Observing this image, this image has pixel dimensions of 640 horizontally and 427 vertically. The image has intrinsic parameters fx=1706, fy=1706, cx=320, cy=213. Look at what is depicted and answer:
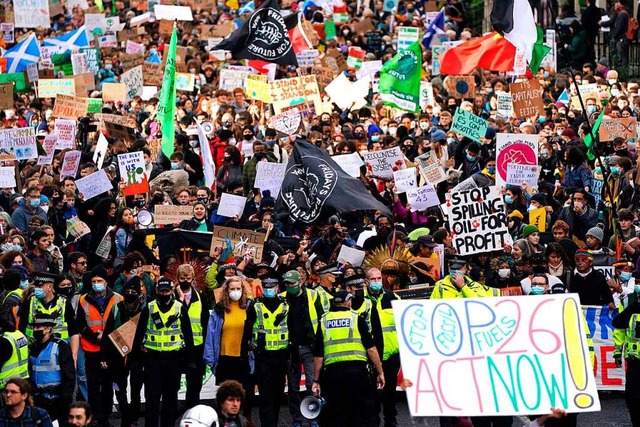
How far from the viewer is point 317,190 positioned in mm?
20047

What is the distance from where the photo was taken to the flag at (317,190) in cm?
1984

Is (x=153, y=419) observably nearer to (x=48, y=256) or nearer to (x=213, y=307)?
(x=213, y=307)

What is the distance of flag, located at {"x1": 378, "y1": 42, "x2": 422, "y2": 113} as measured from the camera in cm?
2505

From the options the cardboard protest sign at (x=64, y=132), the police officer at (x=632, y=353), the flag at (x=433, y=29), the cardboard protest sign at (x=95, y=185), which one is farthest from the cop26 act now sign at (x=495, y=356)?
the flag at (x=433, y=29)

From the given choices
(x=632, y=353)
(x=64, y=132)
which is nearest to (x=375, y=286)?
(x=632, y=353)

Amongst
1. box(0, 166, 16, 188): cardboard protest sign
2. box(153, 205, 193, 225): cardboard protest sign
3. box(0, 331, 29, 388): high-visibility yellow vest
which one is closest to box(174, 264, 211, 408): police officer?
box(0, 331, 29, 388): high-visibility yellow vest

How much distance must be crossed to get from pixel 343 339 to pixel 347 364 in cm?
22

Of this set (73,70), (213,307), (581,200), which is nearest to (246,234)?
(213,307)

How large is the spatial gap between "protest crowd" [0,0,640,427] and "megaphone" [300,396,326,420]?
3 centimetres

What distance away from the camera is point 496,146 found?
2069 cm

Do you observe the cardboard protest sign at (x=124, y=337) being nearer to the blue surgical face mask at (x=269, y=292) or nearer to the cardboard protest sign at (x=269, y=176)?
the blue surgical face mask at (x=269, y=292)

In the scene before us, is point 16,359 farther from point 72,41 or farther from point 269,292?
point 72,41

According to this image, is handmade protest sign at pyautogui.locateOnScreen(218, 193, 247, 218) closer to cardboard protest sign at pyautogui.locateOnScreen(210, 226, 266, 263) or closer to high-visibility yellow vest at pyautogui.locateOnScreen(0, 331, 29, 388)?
cardboard protest sign at pyautogui.locateOnScreen(210, 226, 266, 263)

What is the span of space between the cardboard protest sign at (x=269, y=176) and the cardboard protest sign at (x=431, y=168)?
→ 1693 millimetres
